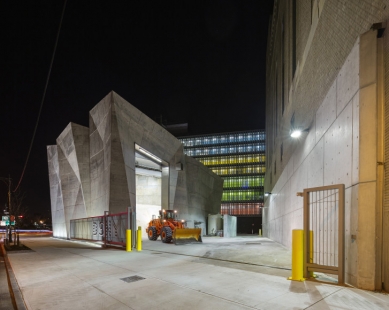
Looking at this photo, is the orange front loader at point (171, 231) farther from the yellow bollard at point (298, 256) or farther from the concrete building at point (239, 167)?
the concrete building at point (239, 167)

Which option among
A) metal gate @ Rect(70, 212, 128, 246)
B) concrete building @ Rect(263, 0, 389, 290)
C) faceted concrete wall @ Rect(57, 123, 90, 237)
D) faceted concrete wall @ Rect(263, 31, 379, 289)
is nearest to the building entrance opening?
faceted concrete wall @ Rect(57, 123, 90, 237)

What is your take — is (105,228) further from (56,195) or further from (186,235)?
(56,195)

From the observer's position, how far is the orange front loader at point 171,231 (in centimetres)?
1881

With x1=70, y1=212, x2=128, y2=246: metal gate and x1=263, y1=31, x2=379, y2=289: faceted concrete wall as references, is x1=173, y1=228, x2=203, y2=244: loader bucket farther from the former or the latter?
x1=263, y1=31, x2=379, y2=289: faceted concrete wall

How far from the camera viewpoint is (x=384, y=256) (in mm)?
5652

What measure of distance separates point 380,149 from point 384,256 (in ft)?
7.09

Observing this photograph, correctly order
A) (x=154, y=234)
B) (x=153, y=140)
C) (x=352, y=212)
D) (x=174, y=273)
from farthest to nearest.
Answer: (x=153, y=140)
(x=154, y=234)
(x=174, y=273)
(x=352, y=212)

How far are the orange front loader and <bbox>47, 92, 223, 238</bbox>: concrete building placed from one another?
8.14 ft

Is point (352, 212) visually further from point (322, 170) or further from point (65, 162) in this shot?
point (65, 162)

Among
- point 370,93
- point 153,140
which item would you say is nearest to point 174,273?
point 370,93

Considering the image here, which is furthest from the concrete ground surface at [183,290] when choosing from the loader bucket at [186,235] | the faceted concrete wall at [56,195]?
the faceted concrete wall at [56,195]

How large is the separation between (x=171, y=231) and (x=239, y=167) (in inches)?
2754

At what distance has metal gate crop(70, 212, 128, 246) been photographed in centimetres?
1572

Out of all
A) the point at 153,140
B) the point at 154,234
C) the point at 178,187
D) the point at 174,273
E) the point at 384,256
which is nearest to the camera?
the point at 384,256
